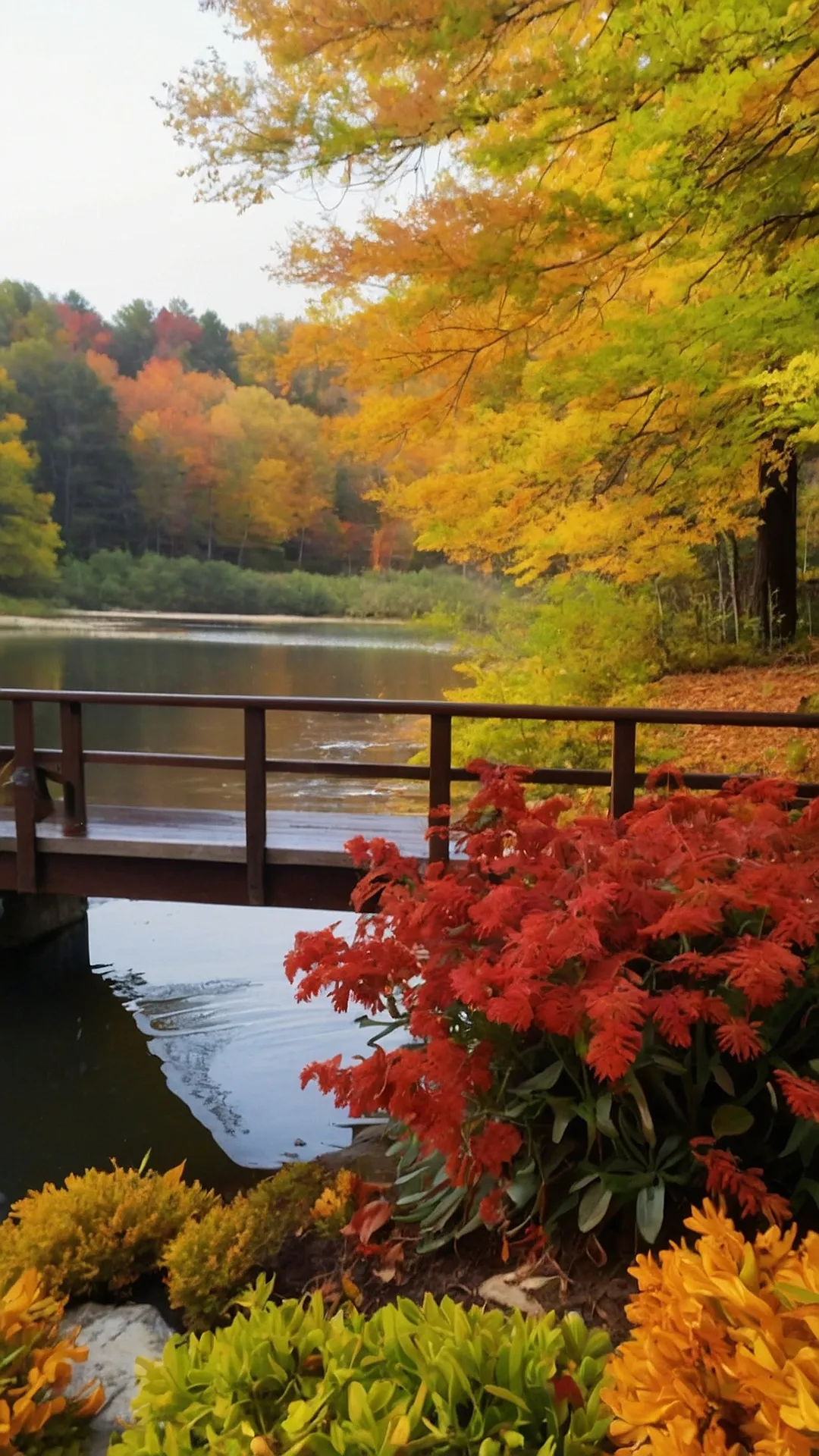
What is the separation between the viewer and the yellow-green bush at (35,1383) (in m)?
1.67

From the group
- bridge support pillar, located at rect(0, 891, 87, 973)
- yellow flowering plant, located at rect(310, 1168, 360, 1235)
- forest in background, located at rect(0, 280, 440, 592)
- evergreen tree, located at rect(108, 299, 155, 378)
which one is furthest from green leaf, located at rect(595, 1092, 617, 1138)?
evergreen tree, located at rect(108, 299, 155, 378)

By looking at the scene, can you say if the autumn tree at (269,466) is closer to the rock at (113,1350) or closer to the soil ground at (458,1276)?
the soil ground at (458,1276)

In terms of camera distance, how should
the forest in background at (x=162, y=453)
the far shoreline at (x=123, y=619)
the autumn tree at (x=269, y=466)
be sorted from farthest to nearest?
the far shoreline at (x=123, y=619), the forest in background at (x=162, y=453), the autumn tree at (x=269, y=466)

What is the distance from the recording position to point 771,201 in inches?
185

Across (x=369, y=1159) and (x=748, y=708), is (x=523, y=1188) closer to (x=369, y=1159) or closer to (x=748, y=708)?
(x=369, y=1159)

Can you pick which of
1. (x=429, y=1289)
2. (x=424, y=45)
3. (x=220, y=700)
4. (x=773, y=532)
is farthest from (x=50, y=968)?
(x=773, y=532)

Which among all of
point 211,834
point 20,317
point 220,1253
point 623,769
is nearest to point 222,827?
point 211,834

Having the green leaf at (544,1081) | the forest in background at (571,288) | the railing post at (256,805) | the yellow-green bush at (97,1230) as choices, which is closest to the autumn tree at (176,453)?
the forest in background at (571,288)

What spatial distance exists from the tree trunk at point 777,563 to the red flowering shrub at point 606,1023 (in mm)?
7002

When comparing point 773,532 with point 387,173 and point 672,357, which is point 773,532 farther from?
point 387,173

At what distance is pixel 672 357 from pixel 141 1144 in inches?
180

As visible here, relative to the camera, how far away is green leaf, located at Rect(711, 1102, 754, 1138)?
2.05 meters

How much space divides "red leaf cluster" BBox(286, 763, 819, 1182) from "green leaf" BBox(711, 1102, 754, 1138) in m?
0.12

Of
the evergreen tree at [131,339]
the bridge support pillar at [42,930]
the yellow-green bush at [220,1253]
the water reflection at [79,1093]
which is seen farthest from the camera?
the evergreen tree at [131,339]
